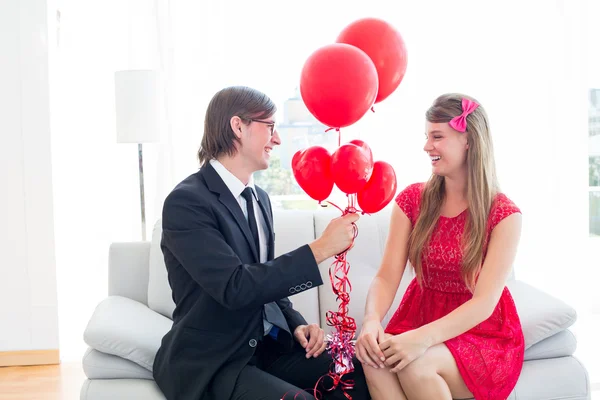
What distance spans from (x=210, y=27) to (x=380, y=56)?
2.24m

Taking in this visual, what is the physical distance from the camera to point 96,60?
4070 millimetres

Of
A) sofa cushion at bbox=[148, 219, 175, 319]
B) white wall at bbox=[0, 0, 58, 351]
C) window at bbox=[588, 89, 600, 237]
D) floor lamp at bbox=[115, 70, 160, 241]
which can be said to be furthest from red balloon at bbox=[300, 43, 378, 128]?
window at bbox=[588, 89, 600, 237]

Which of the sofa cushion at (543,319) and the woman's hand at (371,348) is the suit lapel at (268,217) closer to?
the woman's hand at (371,348)

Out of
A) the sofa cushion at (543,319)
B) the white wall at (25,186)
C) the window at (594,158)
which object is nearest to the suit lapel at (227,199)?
the sofa cushion at (543,319)

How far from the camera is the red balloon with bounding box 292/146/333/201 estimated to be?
6.02 ft

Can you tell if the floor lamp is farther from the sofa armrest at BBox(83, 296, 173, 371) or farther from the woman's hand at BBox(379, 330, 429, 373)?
the woman's hand at BBox(379, 330, 429, 373)

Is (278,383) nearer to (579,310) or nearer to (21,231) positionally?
(21,231)

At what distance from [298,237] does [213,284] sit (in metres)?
0.91

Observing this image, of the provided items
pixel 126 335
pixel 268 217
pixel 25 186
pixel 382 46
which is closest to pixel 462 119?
pixel 382 46

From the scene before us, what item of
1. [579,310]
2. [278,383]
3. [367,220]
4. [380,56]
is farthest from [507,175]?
[278,383]

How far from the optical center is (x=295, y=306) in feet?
8.39

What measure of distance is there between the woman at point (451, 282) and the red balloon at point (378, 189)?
0.92 ft

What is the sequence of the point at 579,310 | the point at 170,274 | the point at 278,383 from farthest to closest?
the point at 579,310, the point at 170,274, the point at 278,383

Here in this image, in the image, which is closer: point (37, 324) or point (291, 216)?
point (291, 216)
